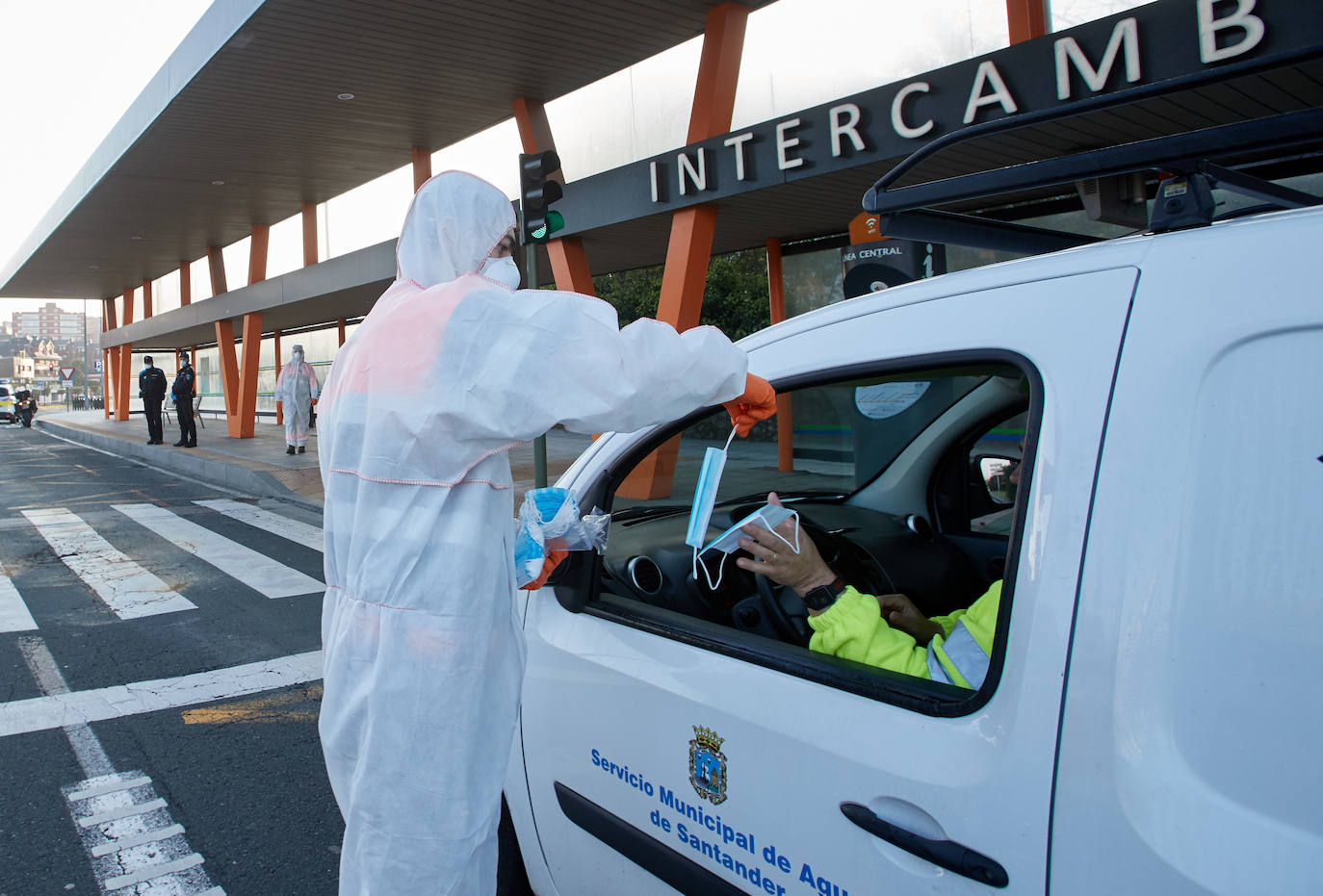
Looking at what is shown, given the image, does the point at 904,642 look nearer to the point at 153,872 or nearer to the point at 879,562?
the point at 879,562

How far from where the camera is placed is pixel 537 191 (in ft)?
27.2

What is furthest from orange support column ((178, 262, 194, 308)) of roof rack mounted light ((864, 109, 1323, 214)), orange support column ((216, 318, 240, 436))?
roof rack mounted light ((864, 109, 1323, 214))

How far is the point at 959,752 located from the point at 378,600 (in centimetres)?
104

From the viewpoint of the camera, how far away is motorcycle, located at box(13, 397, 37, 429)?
34.2 meters

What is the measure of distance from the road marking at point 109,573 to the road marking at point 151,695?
4.84ft

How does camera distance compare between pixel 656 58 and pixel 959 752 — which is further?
pixel 656 58

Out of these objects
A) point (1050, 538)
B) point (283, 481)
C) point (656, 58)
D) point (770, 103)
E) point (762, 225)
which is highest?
point (656, 58)

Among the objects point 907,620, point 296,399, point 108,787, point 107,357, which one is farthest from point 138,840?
point 107,357

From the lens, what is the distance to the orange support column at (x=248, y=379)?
19672 mm

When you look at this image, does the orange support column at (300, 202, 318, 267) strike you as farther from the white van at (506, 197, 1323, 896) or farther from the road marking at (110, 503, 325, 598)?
the white van at (506, 197, 1323, 896)

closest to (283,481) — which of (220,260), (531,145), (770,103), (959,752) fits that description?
(531,145)

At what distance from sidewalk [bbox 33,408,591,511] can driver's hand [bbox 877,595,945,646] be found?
5.67 meters

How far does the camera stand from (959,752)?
3.93ft

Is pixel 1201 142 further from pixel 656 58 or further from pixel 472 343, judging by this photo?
pixel 656 58
